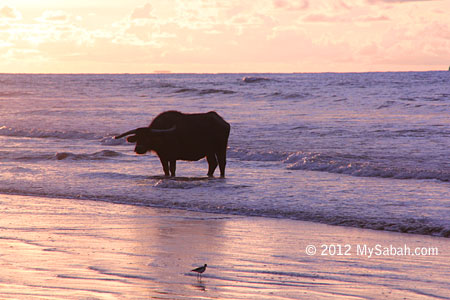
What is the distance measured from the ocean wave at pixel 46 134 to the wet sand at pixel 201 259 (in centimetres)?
1648

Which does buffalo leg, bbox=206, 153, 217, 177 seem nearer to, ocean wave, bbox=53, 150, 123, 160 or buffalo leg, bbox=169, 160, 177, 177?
buffalo leg, bbox=169, 160, 177, 177

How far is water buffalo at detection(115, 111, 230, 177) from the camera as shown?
15.0 metres

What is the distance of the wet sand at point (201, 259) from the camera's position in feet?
19.3

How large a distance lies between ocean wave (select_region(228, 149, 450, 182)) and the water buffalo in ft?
6.82

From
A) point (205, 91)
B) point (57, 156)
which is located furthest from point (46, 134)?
point (205, 91)

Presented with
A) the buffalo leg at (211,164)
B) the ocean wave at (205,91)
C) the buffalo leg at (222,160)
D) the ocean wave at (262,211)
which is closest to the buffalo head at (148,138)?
the buffalo leg at (211,164)

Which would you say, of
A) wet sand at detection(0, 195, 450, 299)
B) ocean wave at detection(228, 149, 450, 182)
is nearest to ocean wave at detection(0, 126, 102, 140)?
ocean wave at detection(228, 149, 450, 182)

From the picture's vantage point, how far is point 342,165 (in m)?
16.0

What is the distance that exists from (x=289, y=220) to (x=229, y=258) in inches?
119

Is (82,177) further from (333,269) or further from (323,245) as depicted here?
(333,269)

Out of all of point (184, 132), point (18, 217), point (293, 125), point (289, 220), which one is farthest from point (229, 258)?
point (293, 125)

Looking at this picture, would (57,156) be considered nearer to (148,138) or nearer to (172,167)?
(148,138)

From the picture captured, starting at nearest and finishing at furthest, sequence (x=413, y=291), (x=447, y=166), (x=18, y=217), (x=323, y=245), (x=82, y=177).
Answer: (x=413, y=291) < (x=323, y=245) < (x=18, y=217) < (x=82, y=177) < (x=447, y=166)

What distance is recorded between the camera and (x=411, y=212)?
1030cm
